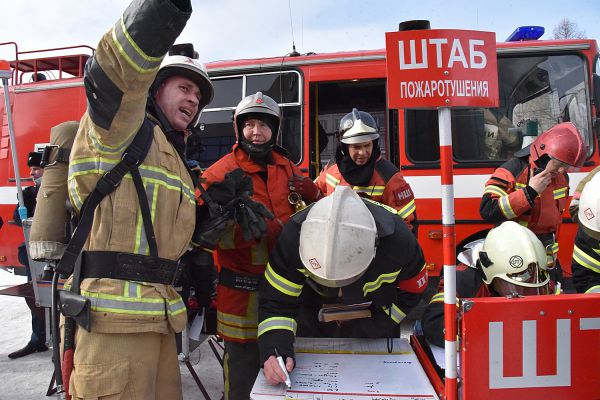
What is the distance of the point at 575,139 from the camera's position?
317 cm

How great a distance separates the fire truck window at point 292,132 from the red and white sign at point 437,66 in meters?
2.93

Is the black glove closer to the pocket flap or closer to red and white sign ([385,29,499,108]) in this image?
the pocket flap

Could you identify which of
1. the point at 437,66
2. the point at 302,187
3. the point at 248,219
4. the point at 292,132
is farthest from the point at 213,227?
the point at 292,132

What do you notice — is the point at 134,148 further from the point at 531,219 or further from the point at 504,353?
the point at 531,219

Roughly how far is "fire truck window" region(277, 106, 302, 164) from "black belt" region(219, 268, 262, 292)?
7.65 feet

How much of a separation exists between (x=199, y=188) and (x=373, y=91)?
149 inches

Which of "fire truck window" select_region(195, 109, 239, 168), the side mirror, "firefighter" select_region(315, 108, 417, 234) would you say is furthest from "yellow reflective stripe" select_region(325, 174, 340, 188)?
the side mirror

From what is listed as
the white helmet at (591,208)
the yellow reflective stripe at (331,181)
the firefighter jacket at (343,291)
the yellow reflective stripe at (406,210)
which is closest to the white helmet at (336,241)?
the firefighter jacket at (343,291)

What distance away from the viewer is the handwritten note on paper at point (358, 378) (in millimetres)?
1458

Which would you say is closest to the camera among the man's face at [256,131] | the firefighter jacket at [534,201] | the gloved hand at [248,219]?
the gloved hand at [248,219]

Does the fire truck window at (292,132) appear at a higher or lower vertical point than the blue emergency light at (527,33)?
lower

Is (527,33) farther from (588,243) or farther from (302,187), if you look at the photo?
(302,187)

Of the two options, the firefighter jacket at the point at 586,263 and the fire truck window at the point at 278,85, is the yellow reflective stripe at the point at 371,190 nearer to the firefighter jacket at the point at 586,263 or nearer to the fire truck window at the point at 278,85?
the firefighter jacket at the point at 586,263

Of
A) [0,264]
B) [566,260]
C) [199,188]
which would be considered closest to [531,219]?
[566,260]
